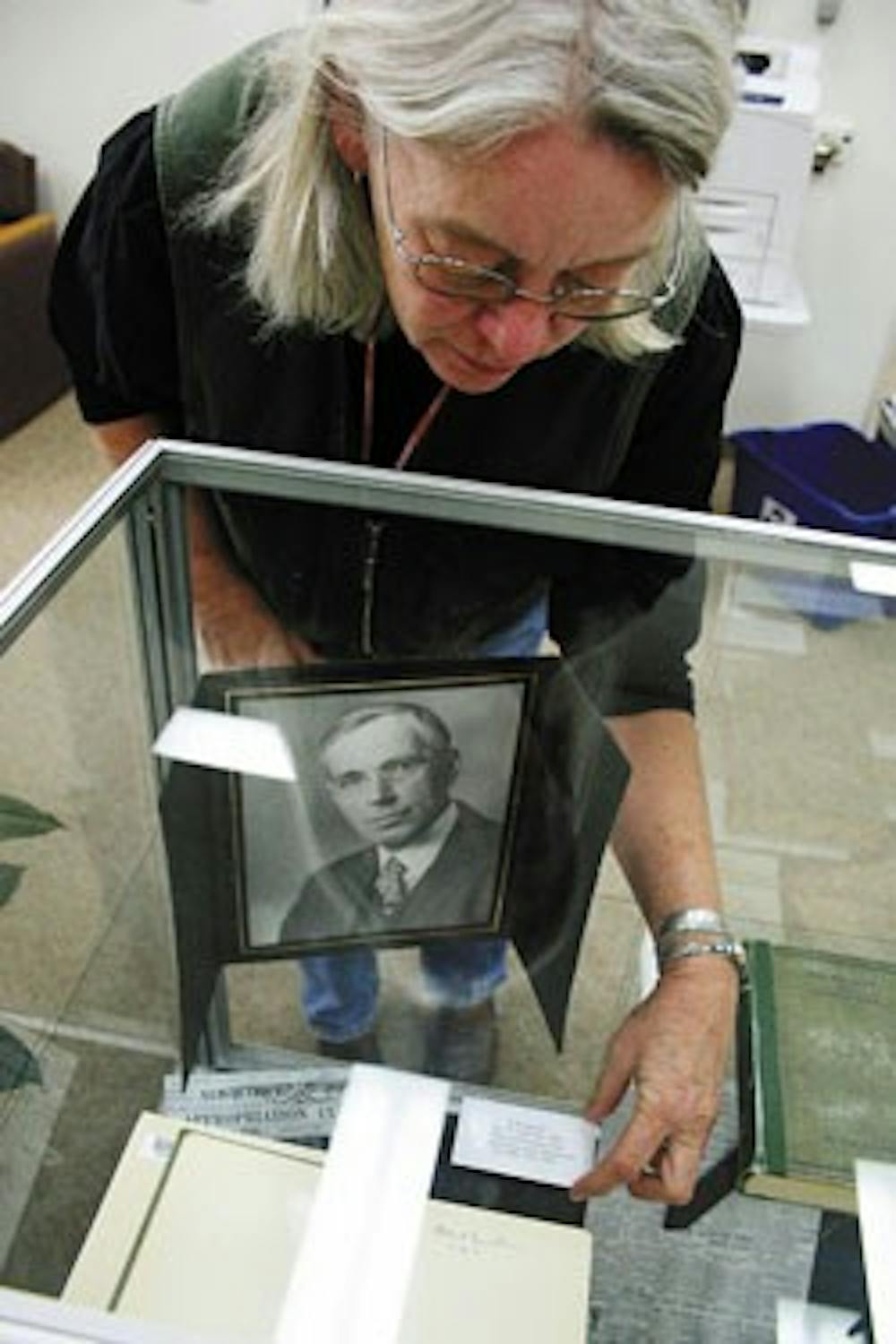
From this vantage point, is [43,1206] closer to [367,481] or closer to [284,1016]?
[284,1016]

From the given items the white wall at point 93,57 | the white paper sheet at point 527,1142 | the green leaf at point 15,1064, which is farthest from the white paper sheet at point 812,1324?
the white wall at point 93,57

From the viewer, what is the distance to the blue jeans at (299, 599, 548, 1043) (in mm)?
926

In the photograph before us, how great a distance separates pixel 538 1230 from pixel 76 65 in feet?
9.33

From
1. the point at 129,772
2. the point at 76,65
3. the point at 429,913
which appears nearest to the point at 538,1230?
the point at 429,913

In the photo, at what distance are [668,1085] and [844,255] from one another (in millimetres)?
2311

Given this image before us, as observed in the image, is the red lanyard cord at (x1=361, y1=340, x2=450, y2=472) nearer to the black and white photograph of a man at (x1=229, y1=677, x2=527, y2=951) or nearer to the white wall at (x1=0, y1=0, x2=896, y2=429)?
the black and white photograph of a man at (x1=229, y1=677, x2=527, y2=951)

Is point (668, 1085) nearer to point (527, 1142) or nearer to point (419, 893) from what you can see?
point (527, 1142)

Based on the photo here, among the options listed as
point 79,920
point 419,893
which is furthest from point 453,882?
point 79,920

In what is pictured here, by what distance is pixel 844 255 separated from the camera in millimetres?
2602

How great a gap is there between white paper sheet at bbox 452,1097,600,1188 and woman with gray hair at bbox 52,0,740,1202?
0.07 feet

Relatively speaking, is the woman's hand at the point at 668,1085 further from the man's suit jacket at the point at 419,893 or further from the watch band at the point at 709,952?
the man's suit jacket at the point at 419,893

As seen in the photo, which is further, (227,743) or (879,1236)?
(227,743)

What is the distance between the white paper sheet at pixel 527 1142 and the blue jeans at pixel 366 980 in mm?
146

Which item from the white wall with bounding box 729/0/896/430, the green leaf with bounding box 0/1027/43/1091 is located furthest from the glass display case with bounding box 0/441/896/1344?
the white wall with bounding box 729/0/896/430
